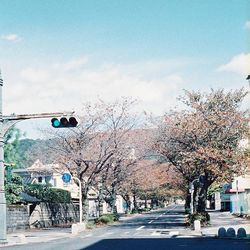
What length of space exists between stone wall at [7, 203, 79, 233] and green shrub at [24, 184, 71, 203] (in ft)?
Answer: 1.88

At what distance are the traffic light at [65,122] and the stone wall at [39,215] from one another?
1862 centimetres

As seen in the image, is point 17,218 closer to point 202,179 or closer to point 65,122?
point 202,179

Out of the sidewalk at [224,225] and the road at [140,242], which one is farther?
the sidewalk at [224,225]

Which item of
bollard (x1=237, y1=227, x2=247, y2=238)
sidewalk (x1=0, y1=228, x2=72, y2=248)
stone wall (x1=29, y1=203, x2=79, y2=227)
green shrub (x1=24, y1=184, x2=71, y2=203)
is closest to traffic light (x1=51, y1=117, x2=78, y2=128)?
sidewalk (x1=0, y1=228, x2=72, y2=248)

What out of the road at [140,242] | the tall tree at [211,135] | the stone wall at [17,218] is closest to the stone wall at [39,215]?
the stone wall at [17,218]

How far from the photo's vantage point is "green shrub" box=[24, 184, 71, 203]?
45406 mm

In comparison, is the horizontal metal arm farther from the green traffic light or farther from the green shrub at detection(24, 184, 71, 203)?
the green shrub at detection(24, 184, 71, 203)

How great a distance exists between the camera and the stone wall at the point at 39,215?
37.4m

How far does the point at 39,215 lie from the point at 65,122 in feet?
86.1

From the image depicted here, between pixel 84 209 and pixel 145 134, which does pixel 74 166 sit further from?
pixel 145 134

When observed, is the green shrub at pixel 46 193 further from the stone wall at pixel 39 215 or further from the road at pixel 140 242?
the road at pixel 140 242

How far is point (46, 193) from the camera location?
4741 centimetres

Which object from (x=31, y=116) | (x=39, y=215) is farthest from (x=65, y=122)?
(x=39, y=215)

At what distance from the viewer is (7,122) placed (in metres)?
22.4
